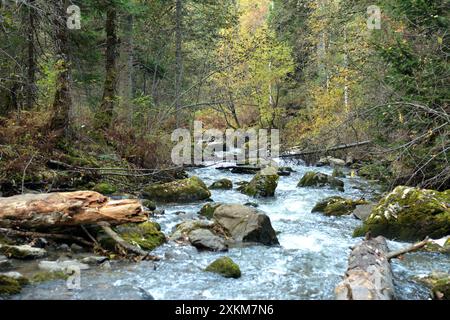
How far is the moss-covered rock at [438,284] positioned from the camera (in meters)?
5.95

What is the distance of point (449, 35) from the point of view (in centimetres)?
1062

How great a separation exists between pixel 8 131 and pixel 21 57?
124 inches

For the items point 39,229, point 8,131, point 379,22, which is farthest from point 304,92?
point 39,229

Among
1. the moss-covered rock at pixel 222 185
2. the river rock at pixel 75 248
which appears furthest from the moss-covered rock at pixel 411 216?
the moss-covered rock at pixel 222 185

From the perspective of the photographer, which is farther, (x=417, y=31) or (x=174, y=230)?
(x=417, y=31)

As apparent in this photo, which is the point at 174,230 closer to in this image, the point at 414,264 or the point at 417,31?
the point at 414,264

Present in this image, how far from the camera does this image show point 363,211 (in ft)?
36.1

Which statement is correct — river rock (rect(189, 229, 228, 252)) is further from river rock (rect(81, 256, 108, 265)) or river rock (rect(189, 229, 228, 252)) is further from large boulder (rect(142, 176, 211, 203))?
large boulder (rect(142, 176, 211, 203))

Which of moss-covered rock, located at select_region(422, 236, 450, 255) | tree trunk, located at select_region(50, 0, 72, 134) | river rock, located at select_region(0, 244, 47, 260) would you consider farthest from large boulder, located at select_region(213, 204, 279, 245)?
tree trunk, located at select_region(50, 0, 72, 134)

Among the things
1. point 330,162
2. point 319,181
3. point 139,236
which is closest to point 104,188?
point 139,236

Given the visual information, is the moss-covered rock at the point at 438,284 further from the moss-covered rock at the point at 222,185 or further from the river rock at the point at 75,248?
the moss-covered rock at the point at 222,185

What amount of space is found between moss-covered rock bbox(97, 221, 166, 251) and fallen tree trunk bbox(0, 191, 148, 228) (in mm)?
386

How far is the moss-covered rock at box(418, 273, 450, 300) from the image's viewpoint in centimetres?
595

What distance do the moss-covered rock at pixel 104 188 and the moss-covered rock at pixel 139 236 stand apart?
3.08m
